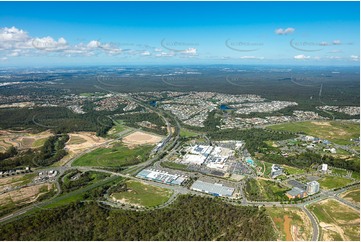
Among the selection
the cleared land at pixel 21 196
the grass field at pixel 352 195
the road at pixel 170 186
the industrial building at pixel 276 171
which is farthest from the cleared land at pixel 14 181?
the grass field at pixel 352 195

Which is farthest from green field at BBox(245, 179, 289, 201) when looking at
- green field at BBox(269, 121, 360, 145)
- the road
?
green field at BBox(269, 121, 360, 145)

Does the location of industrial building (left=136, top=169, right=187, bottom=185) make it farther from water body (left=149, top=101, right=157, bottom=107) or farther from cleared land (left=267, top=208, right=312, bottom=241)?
water body (left=149, top=101, right=157, bottom=107)

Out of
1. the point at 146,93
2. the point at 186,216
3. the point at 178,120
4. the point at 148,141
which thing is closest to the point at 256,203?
the point at 186,216

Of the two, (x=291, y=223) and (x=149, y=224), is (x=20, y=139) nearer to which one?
(x=149, y=224)

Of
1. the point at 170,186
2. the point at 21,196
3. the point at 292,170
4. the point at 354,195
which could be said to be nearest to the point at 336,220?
the point at 354,195

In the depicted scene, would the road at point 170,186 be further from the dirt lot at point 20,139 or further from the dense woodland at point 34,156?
the dirt lot at point 20,139
